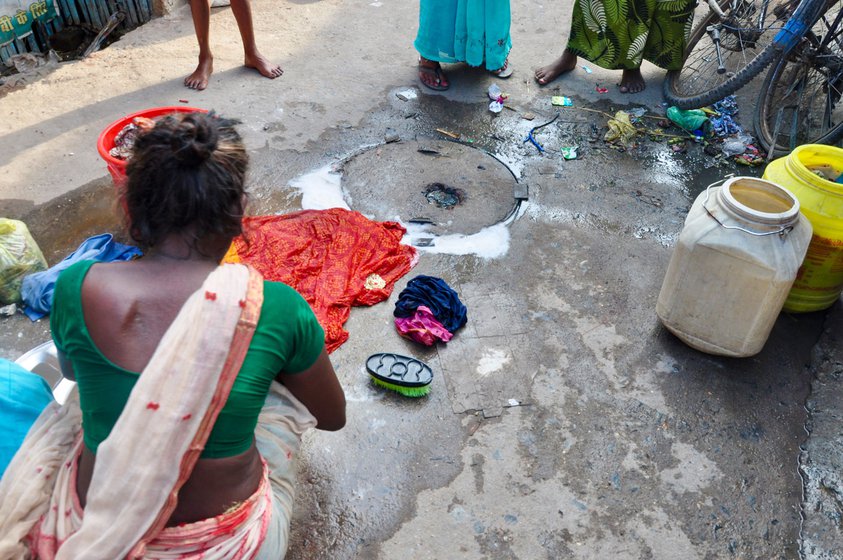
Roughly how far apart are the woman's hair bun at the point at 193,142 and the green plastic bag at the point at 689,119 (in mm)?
3992

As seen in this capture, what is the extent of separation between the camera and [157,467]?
1.44 m

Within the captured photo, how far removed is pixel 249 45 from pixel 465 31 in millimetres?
1562

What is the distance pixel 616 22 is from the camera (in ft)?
15.8

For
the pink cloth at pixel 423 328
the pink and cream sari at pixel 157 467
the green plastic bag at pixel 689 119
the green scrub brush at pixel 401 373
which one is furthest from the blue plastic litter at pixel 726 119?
the pink and cream sari at pixel 157 467

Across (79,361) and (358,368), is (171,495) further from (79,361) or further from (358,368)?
(358,368)

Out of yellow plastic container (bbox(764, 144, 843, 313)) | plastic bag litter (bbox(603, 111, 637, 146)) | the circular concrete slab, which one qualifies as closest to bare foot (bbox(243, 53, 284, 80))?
the circular concrete slab

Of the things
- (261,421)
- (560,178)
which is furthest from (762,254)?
(261,421)

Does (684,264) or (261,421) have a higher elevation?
(261,421)

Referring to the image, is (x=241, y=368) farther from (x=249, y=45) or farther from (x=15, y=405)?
(x=249, y=45)

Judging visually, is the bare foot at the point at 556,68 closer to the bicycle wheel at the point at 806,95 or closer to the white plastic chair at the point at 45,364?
the bicycle wheel at the point at 806,95

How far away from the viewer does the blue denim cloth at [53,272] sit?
123 inches

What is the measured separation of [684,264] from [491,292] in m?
0.91

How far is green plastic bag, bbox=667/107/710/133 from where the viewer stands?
15.3 ft

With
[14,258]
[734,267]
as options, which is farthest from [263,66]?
[734,267]
